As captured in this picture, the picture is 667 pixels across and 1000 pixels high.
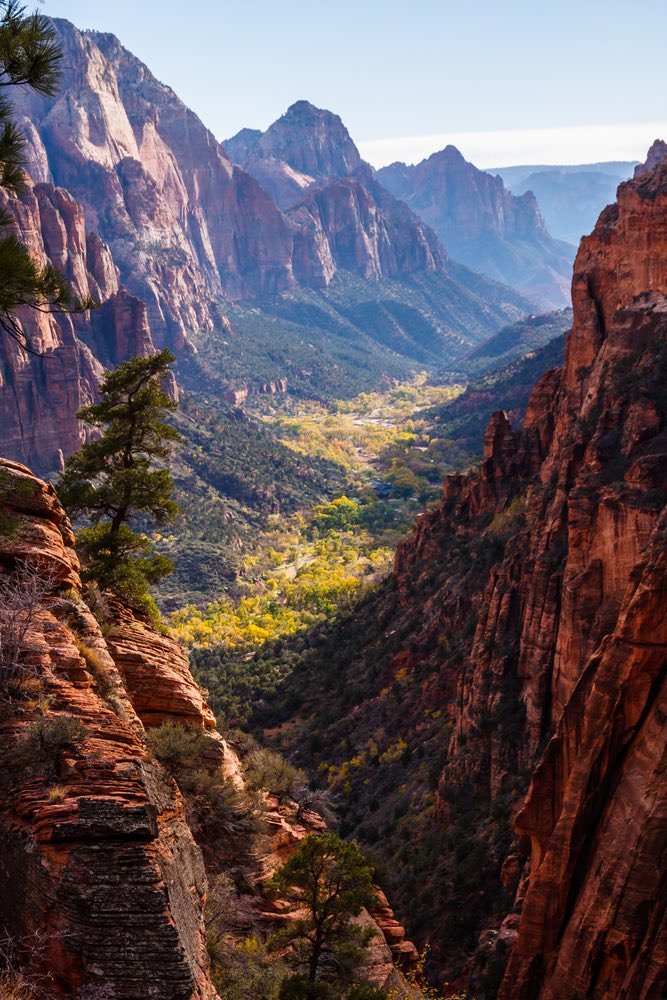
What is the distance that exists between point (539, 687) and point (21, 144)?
26.2 meters

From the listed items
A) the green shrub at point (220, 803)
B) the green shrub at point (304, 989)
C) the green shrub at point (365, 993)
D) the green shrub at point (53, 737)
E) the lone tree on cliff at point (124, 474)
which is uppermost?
the lone tree on cliff at point (124, 474)

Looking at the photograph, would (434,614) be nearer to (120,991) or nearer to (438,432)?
(120,991)

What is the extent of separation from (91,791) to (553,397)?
143 ft

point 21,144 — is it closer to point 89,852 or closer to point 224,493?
point 89,852

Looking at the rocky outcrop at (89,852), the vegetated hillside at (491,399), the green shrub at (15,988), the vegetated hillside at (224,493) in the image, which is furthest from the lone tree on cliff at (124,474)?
the vegetated hillside at (491,399)

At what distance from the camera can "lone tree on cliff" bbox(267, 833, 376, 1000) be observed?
18094 mm

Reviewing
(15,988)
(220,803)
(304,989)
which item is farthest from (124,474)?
(15,988)

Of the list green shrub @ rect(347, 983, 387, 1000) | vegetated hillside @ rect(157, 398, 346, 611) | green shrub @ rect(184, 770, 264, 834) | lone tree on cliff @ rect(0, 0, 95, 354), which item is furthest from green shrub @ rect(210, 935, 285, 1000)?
vegetated hillside @ rect(157, 398, 346, 611)

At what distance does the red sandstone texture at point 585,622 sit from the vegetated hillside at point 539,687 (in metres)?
0.07

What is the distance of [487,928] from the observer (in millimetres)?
27344

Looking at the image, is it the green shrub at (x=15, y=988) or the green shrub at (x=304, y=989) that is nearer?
the green shrub at (x=15, y=988)

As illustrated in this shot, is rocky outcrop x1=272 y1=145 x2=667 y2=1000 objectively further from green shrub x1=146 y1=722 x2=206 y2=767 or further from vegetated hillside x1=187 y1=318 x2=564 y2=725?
vegetated hillside x1=187 y1=318 x2=564 y2=725

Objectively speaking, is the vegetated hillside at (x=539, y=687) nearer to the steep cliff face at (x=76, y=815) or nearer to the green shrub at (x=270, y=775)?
the steep cliff face at (x=76, y=815)

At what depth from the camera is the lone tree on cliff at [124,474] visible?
2395 cm
